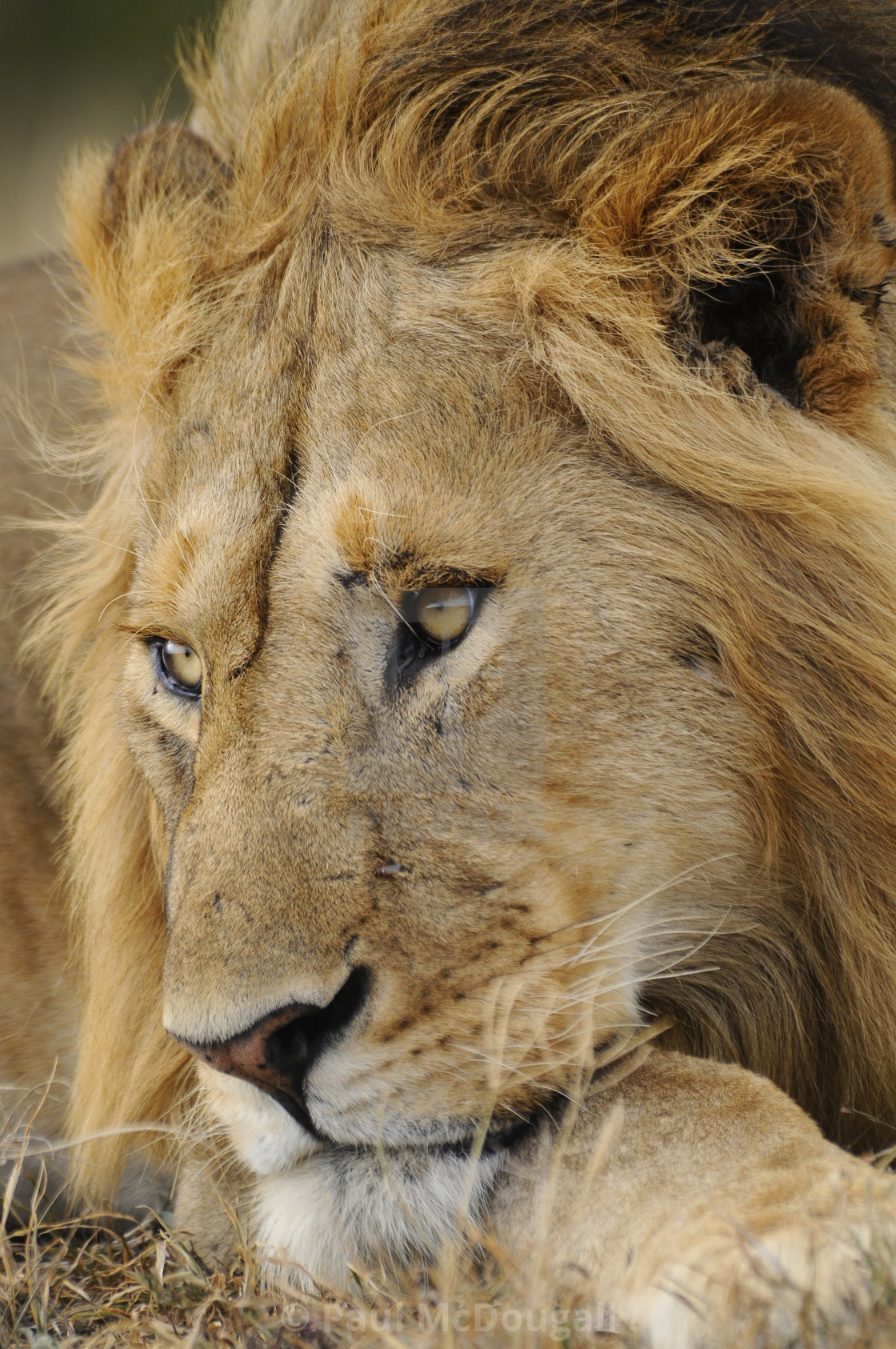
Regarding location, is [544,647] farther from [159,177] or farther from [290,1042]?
[159,177]

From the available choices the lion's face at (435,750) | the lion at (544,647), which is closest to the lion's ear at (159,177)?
the lion at (544,647)

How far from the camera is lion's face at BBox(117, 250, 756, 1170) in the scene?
5.68 feet

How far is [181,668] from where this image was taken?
7.34 feet

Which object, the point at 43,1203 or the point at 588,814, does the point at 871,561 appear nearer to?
the point at 588,814

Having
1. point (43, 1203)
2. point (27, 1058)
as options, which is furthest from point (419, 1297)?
point (27, 1058)

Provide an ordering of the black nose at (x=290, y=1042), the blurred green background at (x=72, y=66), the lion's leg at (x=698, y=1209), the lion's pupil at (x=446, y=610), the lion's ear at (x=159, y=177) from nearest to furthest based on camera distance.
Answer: the lion's leg at (x=698, y=1209), the black nose at (x=290, y=1042), the lion's pupil at (x=446, y=610), the lion's ear at (x=159, y=177), the blurred green background at (x=72, y=66)

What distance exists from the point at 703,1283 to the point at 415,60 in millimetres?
1708

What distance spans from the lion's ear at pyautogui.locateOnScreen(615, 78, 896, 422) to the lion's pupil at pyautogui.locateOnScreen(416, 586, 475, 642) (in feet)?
1.58

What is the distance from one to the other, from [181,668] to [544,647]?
668mm

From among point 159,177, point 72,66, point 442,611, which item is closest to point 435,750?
point 442,611

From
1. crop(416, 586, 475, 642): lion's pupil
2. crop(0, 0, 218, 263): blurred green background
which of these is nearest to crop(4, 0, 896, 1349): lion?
crop(416, 586, 475, 642): lion's pupil

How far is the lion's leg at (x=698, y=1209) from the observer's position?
137cm

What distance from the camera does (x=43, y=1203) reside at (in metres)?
2.67

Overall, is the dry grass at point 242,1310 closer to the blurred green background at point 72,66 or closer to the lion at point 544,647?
the lion at point 544,647
